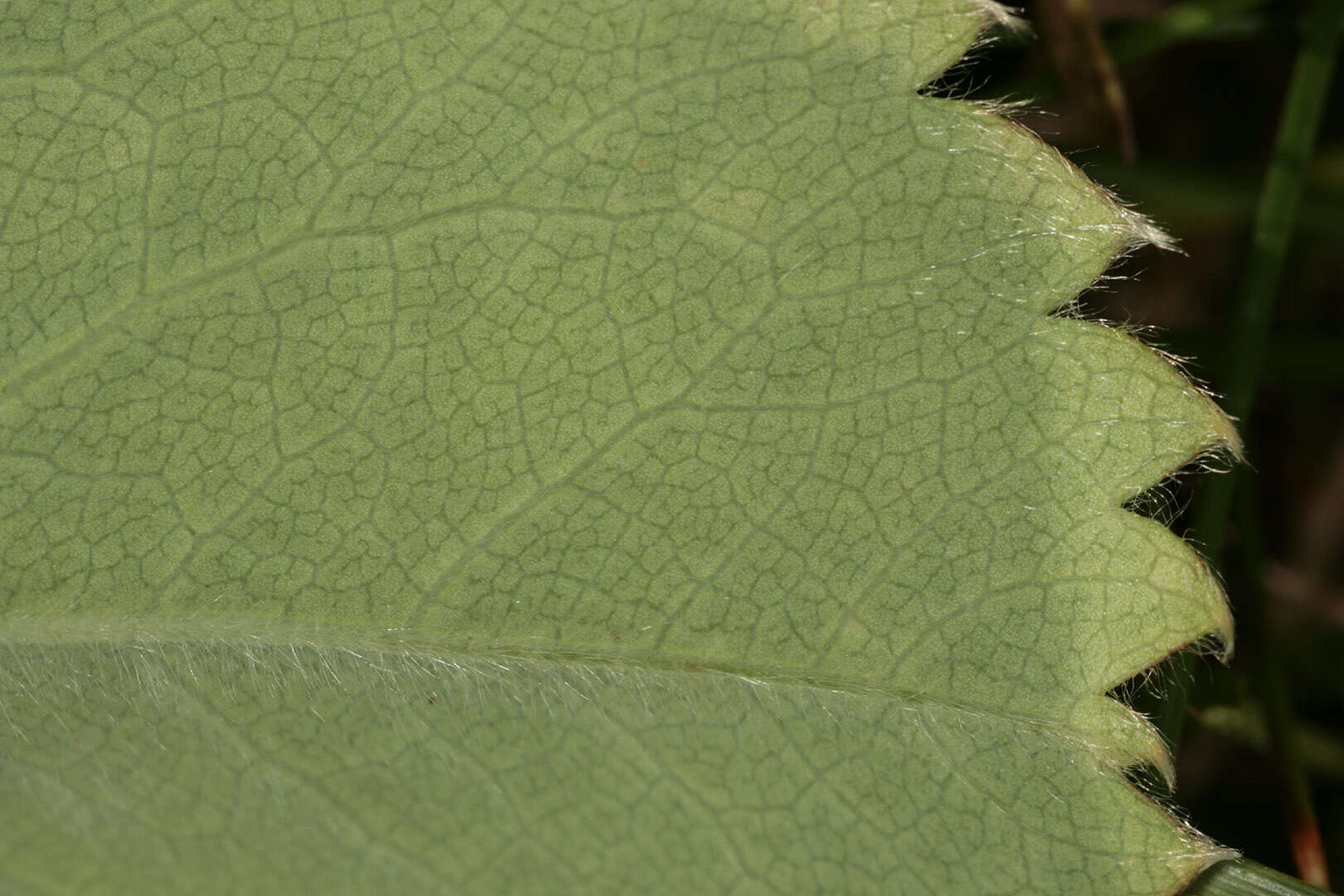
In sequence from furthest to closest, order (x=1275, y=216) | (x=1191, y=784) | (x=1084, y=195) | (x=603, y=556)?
(x=1191, y=784) → (x=1275, y=216) → (x=603, y=556) → (x=1084, y=195)

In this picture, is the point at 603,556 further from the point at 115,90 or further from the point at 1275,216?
the point at 1275,216

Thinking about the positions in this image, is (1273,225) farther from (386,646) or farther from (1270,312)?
(386,646)

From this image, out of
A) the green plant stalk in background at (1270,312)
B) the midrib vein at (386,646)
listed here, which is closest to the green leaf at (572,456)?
the midrib vein at (386,646)

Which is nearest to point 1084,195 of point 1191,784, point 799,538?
point 799,538

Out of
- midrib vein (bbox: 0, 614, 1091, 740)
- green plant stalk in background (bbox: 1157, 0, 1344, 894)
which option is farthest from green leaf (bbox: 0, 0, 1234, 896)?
green plant stalk in background (bbox: 1157, 0, 1344, 894)

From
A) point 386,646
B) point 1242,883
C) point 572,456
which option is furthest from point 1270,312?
point 386,646

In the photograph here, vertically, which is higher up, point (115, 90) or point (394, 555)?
point (115, 90)

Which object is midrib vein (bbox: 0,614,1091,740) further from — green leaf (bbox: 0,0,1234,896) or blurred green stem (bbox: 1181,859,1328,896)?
blurred green stem (bbox: 1181,859,1328,896)
